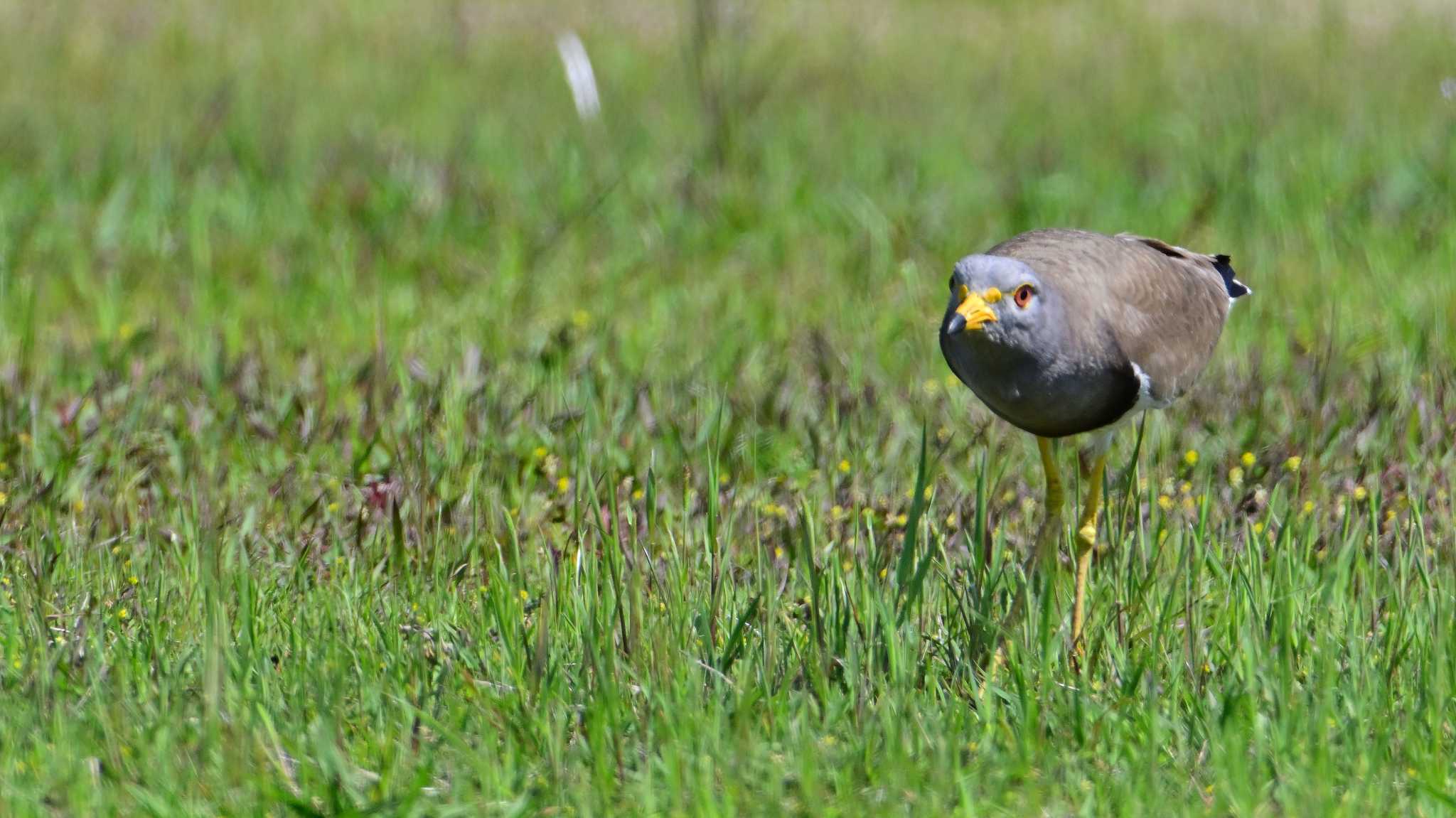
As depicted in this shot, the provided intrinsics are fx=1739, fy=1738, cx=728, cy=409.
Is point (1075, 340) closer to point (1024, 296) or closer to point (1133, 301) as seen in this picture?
point (1024, 296)

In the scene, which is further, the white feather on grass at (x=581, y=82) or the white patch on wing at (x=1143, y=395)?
the white feather on grass at (x=581, y=82)

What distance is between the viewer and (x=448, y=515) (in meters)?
4.25

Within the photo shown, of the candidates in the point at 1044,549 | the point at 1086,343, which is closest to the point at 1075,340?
the point at 1086,343

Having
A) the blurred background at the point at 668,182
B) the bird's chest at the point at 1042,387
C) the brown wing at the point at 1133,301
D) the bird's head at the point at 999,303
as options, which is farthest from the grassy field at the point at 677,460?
the bird's head at the point at 999,303

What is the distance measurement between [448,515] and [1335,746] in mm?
2169

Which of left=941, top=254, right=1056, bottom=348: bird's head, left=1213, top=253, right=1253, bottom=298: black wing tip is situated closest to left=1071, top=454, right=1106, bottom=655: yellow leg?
left=941, top=254, right=1056, bottom=348: bird's head

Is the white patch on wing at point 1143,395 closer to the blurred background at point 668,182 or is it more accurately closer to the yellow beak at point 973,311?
the yellow beak at point 973,311

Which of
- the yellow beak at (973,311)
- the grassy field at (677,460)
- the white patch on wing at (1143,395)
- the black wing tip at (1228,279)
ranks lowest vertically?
the grassy field at (677,460)

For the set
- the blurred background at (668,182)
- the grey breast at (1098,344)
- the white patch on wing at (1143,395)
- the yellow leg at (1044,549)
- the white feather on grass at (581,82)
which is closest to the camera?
the yellow leg at (1044,549)

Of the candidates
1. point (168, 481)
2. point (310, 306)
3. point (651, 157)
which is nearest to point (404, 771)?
point (168, 481)

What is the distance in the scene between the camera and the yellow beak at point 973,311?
334cm

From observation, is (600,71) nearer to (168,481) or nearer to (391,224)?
(391,224)

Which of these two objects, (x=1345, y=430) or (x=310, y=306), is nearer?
(x=1345, y=430)

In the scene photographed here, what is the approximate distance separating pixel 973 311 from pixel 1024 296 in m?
0.15
